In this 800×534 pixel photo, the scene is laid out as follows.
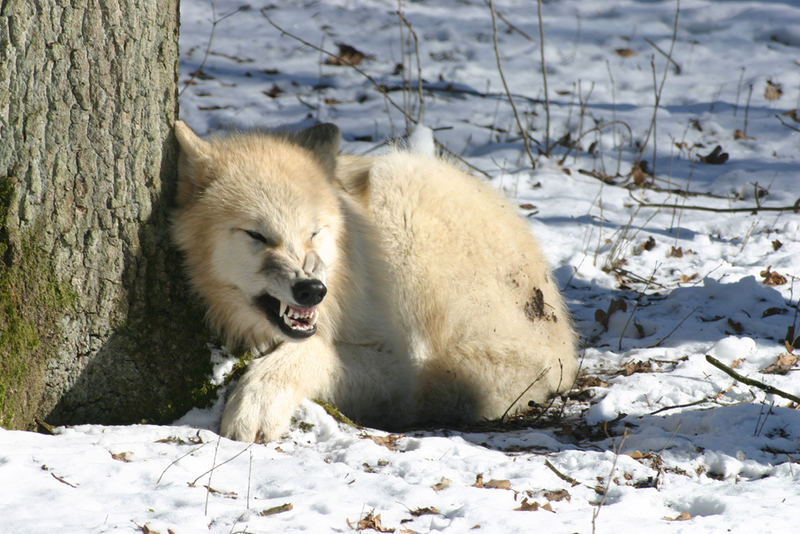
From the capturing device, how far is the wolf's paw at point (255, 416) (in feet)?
11.0

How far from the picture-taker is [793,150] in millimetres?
7969

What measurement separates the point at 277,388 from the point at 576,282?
10.3ft

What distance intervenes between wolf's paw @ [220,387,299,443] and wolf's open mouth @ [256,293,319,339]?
0.96 ft

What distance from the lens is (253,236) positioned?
3473mm

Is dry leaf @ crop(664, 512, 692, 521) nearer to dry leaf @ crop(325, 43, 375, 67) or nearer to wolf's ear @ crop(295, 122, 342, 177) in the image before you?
wolf's ear @ crop(295, 122, 342, 177)

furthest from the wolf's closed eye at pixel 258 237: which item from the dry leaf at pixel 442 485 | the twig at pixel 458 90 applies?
the twig at pixel 458 90

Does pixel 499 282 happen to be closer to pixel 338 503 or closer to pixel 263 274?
pixel 263 274

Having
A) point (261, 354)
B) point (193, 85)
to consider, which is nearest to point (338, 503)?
point (261, 354)

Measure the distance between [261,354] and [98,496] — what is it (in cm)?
134

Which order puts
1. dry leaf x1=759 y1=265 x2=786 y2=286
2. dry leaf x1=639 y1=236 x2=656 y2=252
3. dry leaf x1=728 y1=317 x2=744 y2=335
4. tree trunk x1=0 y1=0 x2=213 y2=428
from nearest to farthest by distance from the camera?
tree trunk x1=0 y1=0 x2=213 y2=428, dry leaf x1=728 y1=317 x2=744 y2=335, dry leaf x1=759 y1=265 x2=786 y2=286, dry leaf x1=639 y1=236 x2=656 y2=252

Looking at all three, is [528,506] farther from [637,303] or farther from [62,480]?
[637,303]

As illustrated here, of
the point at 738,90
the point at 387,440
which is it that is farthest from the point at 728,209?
the point at 387,440

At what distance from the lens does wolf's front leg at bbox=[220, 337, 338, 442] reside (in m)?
3.37

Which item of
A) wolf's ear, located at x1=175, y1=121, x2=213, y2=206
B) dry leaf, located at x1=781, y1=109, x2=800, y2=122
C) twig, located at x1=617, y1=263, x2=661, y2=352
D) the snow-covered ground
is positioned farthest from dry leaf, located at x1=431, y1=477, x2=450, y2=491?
dry leaf, located at x1=781, y1=109, x2=800, y2=122
